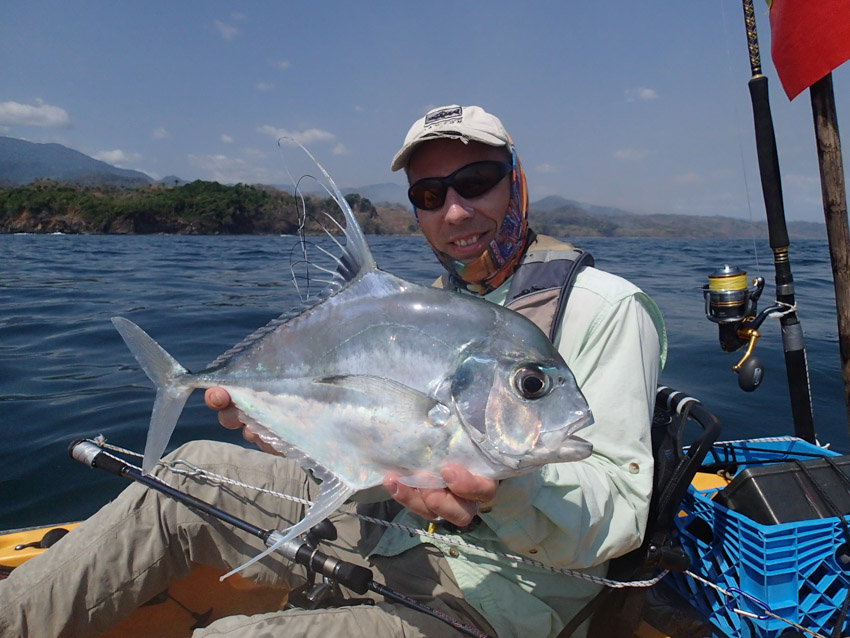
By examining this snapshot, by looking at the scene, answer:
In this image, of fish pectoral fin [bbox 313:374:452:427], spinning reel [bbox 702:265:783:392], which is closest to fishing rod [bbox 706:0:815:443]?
spinning reel [bbox 702:265:783:392]

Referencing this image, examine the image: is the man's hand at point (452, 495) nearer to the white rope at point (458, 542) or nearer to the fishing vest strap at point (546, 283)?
the white rope at point (458, 542)

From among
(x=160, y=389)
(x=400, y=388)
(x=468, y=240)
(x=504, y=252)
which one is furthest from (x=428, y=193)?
(x=160, y=389)

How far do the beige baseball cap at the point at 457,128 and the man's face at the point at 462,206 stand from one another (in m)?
0.07

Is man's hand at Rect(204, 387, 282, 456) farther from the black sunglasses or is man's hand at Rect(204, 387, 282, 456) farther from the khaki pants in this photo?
the black sunglasses

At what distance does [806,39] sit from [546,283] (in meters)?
2.32

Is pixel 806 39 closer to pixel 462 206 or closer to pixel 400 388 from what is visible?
pixel 462 206

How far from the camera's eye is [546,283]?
7.16 ft

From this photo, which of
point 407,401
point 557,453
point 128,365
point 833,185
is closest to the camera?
point 557,453

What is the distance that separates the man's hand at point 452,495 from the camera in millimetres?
1451

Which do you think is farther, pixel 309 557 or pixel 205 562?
pixel 205 562

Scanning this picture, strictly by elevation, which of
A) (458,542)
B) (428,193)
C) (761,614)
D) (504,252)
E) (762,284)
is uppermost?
(428,193)

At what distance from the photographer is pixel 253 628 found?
74.3 inches

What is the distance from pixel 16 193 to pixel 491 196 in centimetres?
8142

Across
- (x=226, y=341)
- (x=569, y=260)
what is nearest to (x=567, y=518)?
(x=569, y=260)
